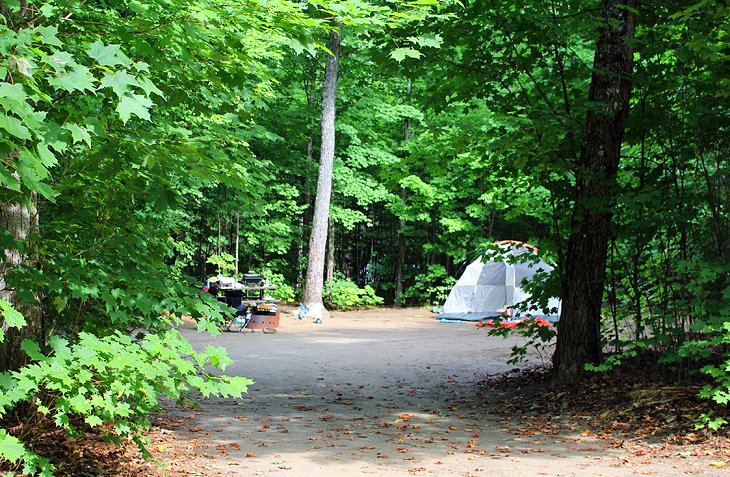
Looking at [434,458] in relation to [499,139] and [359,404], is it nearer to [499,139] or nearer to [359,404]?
[359,404]

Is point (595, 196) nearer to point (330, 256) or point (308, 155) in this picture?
point (330, 256)

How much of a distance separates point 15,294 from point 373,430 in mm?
3404

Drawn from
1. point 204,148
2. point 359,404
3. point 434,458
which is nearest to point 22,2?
point 204,148

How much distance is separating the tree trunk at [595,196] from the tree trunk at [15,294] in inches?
198

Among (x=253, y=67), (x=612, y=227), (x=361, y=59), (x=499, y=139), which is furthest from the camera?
(x=361, y=59)

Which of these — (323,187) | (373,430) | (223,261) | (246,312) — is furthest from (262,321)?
(373,430)

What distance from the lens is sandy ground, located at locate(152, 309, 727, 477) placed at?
17.1ft

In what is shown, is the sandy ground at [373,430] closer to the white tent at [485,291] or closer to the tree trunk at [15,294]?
the tree trunk at [15,294]

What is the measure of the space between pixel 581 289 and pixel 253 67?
4.47 metres

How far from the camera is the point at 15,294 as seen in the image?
4449mm

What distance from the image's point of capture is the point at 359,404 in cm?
802

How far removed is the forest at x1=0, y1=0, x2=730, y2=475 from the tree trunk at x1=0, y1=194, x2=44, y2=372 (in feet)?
0.04

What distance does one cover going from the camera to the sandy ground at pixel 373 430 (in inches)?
205

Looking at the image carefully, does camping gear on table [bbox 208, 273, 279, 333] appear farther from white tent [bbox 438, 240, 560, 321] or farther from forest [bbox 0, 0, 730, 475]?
forest [bbox 0, 0, 730, 475]
